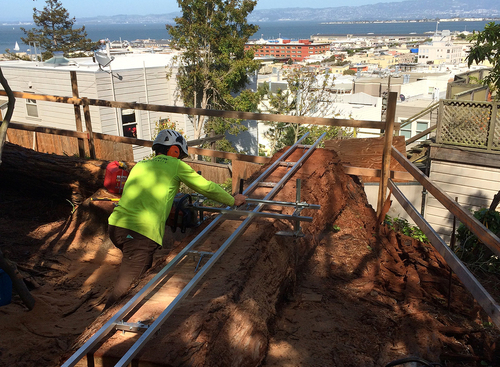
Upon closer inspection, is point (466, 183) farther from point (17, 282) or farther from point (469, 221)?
point (17, 282)

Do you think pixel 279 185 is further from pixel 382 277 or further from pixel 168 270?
pixel 168 270

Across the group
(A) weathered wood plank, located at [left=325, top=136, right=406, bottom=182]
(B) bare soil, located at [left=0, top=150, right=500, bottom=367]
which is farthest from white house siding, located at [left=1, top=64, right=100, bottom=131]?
(B) bare soil, located at [left=0, top=150, right=500, bottom=367]

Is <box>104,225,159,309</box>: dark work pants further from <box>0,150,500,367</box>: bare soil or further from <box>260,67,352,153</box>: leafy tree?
<box>260,67,352,153</box>: leafy tree

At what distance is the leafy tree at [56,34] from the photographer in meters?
61.4

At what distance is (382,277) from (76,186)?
5.37 metres

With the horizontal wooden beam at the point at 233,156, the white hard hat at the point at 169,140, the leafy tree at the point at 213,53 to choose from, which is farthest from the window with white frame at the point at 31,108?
the white hard hat at the point at 169,140

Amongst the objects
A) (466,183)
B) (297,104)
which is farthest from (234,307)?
(297,104)

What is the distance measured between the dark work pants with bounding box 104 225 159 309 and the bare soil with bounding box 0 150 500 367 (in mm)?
187

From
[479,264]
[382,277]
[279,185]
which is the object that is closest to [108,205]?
[279,185]

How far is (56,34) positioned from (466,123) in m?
62.4

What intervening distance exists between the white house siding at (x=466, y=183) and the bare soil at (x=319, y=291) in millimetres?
7334

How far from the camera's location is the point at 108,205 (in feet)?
23.3

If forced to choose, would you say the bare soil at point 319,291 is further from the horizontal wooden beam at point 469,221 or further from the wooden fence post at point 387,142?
the horizontal wooden beam at point 469,221

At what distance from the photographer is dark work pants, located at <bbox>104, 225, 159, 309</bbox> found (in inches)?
165
